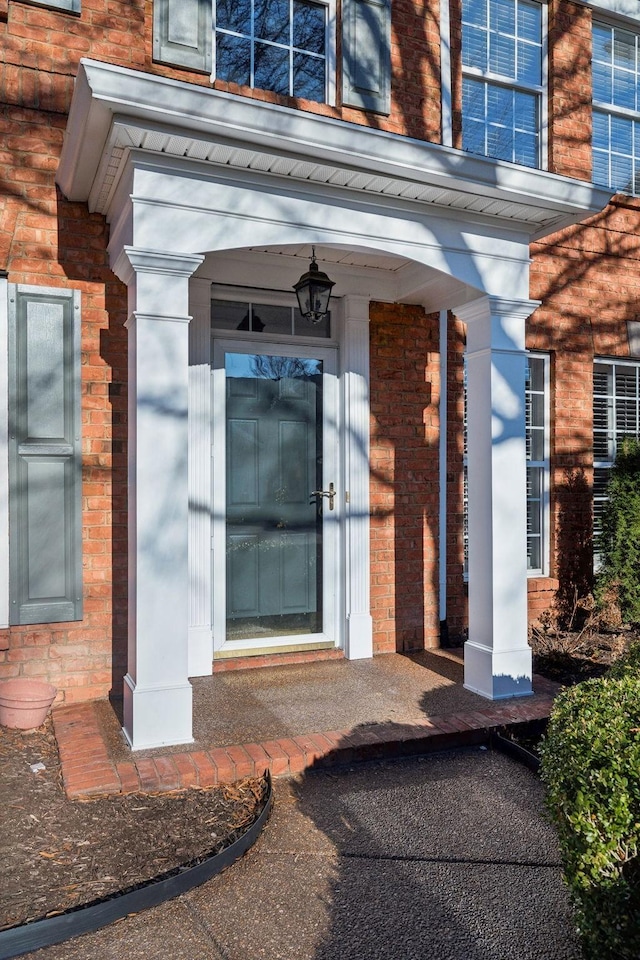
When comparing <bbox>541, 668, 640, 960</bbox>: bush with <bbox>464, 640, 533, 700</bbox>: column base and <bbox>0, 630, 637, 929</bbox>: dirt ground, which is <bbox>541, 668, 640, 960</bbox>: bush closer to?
<bbox>0, 630, 637, 929</bbox>: dirt ground

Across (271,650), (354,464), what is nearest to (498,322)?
(354,464)

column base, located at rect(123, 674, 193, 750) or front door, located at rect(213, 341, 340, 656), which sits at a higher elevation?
front door, located at rect(213, 341, 340, 656)

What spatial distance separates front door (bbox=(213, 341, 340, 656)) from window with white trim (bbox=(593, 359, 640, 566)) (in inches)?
107

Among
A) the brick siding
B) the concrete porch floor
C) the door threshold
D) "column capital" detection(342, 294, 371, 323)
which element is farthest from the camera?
"column capital" detection(342, 294, 371, 323)

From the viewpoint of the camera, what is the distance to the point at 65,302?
14.0 ft

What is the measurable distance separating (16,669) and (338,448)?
104 inches

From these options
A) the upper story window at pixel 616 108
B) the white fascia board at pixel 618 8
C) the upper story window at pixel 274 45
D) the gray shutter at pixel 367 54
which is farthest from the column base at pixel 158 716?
the white fascia board at pixel 618 8

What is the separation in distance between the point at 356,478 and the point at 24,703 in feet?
8.78

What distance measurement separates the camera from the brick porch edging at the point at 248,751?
3.22 m

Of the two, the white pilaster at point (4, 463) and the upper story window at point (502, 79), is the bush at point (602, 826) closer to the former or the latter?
the white pilaster at point (4, 463)

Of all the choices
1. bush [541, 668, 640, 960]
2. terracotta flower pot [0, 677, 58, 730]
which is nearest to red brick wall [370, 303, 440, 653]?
terracotta flower pot [0, 677, 58, 730]

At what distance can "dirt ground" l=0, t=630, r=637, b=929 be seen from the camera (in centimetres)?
248

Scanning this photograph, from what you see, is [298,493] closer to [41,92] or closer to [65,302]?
[65,302]

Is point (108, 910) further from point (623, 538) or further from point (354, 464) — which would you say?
point (623, 538)
